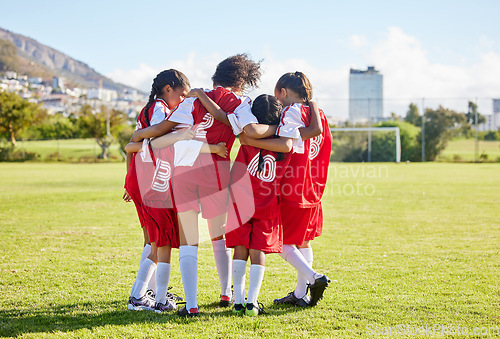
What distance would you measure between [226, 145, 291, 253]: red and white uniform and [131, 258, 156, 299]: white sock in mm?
634

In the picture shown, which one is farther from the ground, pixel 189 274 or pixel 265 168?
pixel 265 168

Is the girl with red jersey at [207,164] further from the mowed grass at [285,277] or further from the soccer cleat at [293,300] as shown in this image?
the soccer cleat at [293,300]

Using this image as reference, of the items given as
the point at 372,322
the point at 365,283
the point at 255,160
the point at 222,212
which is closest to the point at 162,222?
the point at 222,212

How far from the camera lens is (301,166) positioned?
373 centimetres

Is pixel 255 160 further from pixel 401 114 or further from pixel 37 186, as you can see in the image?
pixel 401 114

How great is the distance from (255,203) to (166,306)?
106 cm

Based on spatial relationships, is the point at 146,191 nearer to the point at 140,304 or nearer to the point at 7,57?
the point at 140,304

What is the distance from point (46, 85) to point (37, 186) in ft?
582

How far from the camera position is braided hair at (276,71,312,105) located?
148 inches

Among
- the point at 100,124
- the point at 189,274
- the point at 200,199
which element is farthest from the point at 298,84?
the point at 100,124

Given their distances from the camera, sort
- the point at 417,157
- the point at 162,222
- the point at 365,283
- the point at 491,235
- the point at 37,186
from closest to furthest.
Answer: the point at 162,222 < the point at 365,283 < the point at 491,235 < the point at 37,186 < the point at 417,157

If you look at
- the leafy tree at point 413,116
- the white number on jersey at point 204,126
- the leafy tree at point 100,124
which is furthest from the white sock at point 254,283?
the leafy tree at point 100,124

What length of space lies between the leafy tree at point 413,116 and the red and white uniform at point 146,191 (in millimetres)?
31600

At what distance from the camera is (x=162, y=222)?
359 cm
